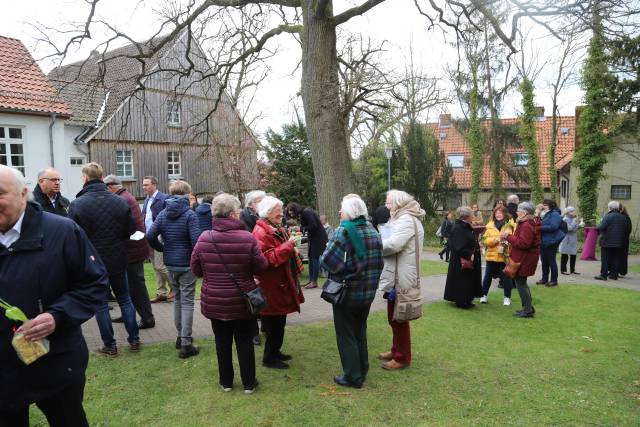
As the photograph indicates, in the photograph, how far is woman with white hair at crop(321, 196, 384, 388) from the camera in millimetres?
4367

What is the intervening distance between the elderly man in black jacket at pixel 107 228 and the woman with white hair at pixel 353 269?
2505 millimetres

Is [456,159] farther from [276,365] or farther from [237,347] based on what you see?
[237,347]

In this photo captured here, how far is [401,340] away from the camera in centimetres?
511

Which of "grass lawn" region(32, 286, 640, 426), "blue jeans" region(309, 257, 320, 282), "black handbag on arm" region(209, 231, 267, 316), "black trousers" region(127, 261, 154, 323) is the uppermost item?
"black handbag on arm" region(209, 231, 267, 316)

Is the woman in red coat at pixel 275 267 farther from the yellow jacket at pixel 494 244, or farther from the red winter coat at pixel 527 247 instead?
the yellow jacket at pixel 494 244

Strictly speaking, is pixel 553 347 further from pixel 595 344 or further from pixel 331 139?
pixel 331 139

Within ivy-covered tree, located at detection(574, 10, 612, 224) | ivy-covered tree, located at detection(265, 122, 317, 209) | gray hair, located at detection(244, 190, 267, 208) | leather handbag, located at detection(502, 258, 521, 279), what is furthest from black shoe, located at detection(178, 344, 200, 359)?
ivy-covered tree, located at detection(574, 10, 612, 224)

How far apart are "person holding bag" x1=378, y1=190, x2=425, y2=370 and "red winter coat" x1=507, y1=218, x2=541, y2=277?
2.96 m

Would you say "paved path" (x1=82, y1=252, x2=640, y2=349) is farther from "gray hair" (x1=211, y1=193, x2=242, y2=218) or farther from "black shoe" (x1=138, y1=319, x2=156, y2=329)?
"gray hair" (x1=211, y1=193, x2=242, y2=218)

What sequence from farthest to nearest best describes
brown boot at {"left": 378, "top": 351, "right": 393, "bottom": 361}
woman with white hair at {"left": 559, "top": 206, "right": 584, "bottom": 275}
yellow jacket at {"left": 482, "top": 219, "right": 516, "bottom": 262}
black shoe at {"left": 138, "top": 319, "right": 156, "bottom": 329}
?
woman with white hair at {"left": 559, "top": 206, "right": 584, "bottom": 275}
yellow jacket at {"left": 482, "top": 219, "right": 516, "bottom": 262}
black shoe at {"left": 138, "top": 319, "right": 156, "bottom": 329}
brown boot at {"left": 378, "top": 351, "right": 393, "bottom": 361}

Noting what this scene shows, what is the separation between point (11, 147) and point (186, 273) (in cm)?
1399

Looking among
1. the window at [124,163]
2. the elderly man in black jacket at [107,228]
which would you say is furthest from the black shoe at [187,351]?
the window at [124,163]

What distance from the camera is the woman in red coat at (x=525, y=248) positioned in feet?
23.7

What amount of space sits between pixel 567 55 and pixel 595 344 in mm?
25616
